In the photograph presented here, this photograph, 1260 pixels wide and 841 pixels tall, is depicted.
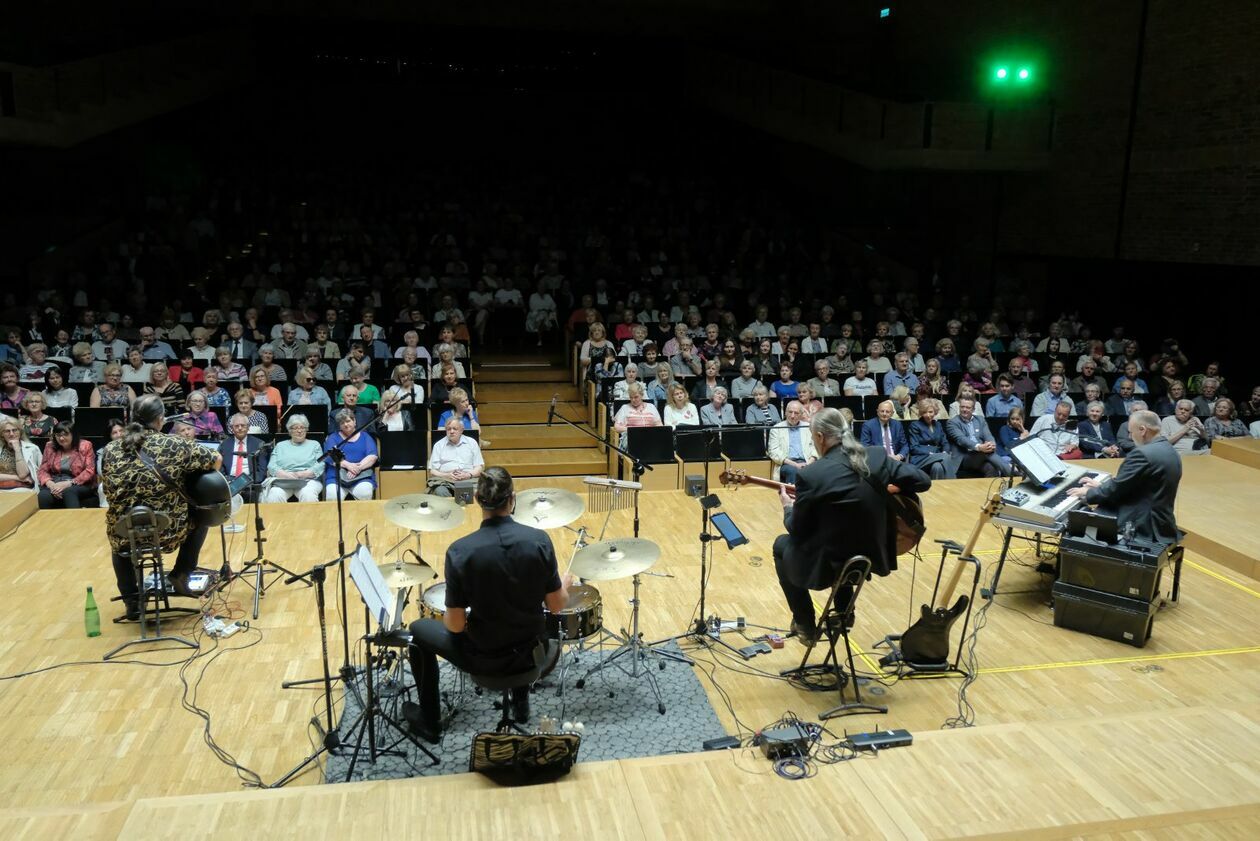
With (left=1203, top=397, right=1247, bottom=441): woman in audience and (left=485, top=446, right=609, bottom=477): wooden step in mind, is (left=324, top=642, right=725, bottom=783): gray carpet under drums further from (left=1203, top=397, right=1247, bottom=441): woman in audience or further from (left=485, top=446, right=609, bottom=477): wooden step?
(left=1203, top=397, right=1247, bottom=441): woman in audience

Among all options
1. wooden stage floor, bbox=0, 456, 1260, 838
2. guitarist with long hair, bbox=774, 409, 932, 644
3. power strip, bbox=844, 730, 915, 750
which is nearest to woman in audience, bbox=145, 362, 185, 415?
wooden stage floor, bbox=0, 456, 1260, 838

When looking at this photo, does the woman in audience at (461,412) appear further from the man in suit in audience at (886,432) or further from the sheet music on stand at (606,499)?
the man in suit in audience at (886,432)

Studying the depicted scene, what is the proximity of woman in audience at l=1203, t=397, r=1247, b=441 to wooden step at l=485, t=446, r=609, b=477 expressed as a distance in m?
5.97

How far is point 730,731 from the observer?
4496mm

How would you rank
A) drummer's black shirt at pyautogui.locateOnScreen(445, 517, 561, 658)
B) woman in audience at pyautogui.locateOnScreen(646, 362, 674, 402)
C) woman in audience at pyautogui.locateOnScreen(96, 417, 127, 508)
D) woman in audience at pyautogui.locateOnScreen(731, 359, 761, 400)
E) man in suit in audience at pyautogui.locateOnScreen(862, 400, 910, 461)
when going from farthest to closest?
woman in audience at pyautogui.locateOnScreen(731, 359, 761, 400) → woman in audience at pyautogui.locateOnScreen(646, 362, 674, 402) → man in suit in audience at pyautogui.locateOnScreen(862, 400, 910, 461) → woman in audience at pyautogui.locateOnScreen(96, 417, 127, 508) → drummer's black shirt at pyautogui.locateOnScreen(445, 517, 561, 658)

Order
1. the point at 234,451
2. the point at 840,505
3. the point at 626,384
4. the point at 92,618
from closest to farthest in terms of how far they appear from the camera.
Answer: the point at 840,505, the point at 92,618, the point at 234,451, the point at 626,384

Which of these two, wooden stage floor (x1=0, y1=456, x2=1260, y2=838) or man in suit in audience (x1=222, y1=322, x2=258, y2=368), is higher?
man in suit in audience (x1=222, y1=322, x2=258, y2=368)

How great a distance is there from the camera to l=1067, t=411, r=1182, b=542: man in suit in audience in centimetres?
551

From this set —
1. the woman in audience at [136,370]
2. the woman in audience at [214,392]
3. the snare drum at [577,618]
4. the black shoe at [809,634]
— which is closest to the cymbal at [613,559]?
the snare drum at [577,618]

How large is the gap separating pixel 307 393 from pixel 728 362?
4.26 m

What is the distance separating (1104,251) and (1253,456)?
4.99 meters

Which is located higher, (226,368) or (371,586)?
(226,368)

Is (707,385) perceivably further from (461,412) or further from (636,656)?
(636,656)

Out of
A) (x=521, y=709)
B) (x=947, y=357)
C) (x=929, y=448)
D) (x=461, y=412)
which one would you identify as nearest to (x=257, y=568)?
(x=461, y=412)
